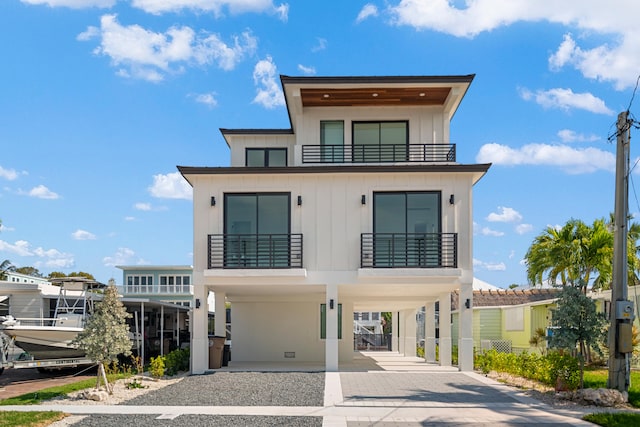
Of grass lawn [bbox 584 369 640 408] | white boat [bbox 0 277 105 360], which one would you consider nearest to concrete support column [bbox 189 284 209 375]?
white boat [bbox 0 277 105 360]

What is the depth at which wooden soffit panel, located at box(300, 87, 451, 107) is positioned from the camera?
21.6 m

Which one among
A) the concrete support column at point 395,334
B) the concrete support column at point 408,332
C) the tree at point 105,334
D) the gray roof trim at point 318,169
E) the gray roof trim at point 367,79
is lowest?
the concrete support column at point 395,334

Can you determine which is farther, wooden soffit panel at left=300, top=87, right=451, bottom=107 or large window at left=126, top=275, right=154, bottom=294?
large window at left=126, top=275, right=154, bottom=294

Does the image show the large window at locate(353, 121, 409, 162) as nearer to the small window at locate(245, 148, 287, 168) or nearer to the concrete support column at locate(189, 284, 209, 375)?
the small window at locate(245, 148, 287, 168)

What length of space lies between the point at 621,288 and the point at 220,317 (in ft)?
45.5

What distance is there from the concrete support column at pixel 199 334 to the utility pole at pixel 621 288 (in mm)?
11619

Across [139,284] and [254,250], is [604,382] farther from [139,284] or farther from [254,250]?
[139,284]

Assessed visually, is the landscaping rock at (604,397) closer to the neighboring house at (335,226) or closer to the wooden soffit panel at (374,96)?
the neighboring house at (335,226)

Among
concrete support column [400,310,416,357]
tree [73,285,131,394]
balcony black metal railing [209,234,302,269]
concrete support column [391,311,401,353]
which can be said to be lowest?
concrete support column [391,311,401,353]

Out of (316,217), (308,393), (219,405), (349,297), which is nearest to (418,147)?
(316,217)

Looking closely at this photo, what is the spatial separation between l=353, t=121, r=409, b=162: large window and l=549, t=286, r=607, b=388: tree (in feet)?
31.4

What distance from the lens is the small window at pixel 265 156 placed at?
80.7ft

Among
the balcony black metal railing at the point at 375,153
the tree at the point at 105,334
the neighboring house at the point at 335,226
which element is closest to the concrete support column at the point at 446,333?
the neighboring house at the point at 335,226

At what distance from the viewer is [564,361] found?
1484 cm
